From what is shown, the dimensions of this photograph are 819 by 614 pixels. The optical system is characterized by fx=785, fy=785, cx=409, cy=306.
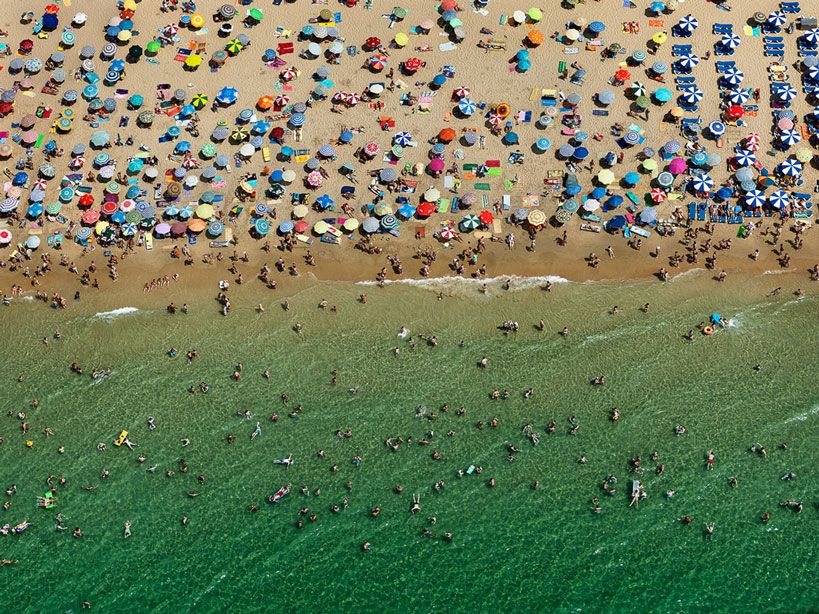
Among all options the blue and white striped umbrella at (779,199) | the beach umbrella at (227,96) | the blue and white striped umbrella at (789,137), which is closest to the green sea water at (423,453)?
the blue and white striped umbrella at (779,199)

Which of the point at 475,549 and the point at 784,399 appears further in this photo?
the point at 784,399

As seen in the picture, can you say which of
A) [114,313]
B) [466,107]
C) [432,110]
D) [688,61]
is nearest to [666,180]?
[688,61]

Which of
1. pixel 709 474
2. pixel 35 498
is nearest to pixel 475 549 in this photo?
pixel 709 474

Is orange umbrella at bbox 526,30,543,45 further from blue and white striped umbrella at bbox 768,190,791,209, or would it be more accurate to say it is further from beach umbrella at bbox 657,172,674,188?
blue and white striped umbrella at bbox 768,190,791,209

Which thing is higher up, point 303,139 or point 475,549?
point 303,139

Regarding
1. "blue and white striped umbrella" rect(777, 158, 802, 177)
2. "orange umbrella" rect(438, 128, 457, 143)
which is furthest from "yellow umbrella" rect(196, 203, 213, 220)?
"blue and white striped umbrella" rect(777, 158, 802, 177)

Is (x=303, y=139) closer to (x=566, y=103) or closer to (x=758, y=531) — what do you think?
(x=566, y=103)
